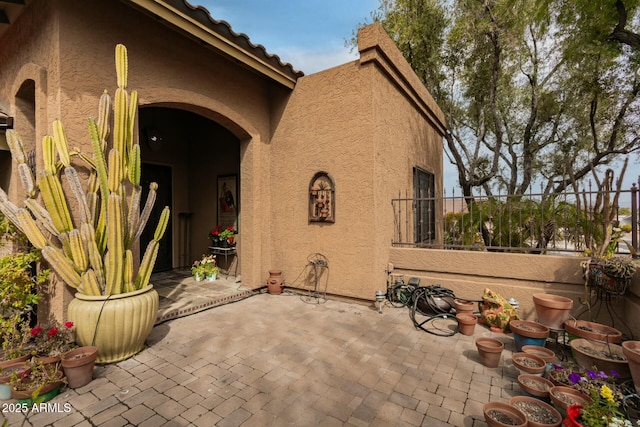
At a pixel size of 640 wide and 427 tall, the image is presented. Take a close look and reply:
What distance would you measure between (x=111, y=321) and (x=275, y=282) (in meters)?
3.21

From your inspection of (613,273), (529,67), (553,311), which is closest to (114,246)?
(553,311)

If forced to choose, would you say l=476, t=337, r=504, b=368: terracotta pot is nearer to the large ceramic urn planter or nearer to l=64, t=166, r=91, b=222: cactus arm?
the large ceramic urn planter

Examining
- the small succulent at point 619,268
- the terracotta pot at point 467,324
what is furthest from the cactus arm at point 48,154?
the small succulent at point 619,268

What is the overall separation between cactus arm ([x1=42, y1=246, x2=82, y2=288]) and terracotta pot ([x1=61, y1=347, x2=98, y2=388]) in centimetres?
73

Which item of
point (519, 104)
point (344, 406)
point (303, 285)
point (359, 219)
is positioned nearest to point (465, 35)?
point (519, 104)

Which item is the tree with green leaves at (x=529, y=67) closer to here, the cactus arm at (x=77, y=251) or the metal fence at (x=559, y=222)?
the metal fence at (x=559, y=222)

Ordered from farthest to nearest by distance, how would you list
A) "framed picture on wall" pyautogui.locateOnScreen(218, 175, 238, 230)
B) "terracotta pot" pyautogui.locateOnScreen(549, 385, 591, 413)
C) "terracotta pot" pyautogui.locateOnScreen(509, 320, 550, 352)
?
"framed picture on wall" pyautogui.locateOnScreen(218, 175, 238, 230)
"terracotta pot" pyautogui.locateOnScreen(509, 320, 550, 352)
"terracotta pot" pyautogui.locateOnScreen(549, 385, 591, 413)

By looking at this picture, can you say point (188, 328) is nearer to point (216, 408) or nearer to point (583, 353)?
point (216, 408)

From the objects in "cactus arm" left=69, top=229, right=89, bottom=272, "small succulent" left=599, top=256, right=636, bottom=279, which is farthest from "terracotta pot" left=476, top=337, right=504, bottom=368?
"cactus arm" left=69, top=229, right=89, bottom=272

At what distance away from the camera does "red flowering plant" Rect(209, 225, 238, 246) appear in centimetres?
685

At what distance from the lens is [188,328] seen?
4129 mm

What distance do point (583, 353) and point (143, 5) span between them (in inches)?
243

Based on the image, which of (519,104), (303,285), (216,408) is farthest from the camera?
(519,104)

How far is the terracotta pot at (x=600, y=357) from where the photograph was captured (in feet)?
8.91
